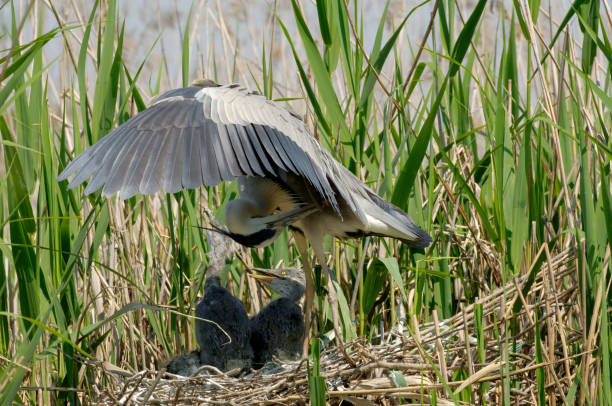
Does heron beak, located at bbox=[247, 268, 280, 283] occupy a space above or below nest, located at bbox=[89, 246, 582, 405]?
above

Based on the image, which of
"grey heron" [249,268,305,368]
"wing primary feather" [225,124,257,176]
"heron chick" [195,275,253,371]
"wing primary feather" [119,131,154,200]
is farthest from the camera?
"grey heron" [249,268,305,368]

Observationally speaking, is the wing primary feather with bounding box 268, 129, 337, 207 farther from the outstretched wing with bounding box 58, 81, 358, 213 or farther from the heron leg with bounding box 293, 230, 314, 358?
the heron leg with bounding box 293, 230, 314, 358

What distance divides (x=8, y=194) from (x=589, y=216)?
1751mm

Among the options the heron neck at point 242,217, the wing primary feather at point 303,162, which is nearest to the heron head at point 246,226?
the heron neck at point 242,217

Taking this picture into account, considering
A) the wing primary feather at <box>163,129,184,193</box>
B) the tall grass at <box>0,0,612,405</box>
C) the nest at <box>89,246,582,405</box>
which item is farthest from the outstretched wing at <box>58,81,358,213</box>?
the nest at <box>89,246,582,405</box>

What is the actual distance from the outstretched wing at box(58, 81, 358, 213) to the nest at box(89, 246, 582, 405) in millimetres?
574

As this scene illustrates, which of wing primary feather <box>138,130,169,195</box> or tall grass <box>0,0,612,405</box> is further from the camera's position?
tall grass <box>0,0,612,405</box>

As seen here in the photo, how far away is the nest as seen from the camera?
2.29 meters

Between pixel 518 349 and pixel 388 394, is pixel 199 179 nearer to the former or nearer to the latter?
pixel 388 394

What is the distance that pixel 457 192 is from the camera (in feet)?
10.0

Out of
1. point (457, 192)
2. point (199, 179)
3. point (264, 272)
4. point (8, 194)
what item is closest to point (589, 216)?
point (457, 192)

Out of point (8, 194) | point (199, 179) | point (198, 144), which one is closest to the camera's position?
point (199, 179)

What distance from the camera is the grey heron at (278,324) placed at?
2971 millimetres

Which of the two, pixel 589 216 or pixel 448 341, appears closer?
pixel 589 216
